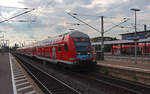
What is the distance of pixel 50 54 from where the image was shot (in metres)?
18.8

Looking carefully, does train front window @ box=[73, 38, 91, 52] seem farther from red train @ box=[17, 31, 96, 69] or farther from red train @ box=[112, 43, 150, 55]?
red train @ box=[112, 43, 150, 55]

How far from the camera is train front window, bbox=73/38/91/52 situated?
45.3ft

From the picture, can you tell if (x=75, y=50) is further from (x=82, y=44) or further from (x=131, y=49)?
(x=131, y=49)

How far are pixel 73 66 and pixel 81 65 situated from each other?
67cm

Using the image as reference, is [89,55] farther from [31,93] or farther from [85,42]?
[31,93]

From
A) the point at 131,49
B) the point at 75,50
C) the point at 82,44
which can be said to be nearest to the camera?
the point at 75,50

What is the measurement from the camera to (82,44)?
14180mm

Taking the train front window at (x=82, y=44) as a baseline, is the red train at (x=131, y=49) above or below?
below

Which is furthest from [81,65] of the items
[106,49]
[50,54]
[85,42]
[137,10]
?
[106,49]

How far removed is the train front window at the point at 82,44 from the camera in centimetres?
1380

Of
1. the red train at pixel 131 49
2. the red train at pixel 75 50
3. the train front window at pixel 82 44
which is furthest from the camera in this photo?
the red train at pixel 131 49

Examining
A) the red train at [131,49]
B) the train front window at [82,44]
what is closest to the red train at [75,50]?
the train front window at [82,44]

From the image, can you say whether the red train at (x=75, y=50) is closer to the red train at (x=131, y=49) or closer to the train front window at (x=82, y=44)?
the train front window at (x=82, y=44)

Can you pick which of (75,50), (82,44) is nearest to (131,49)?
(82,44)
